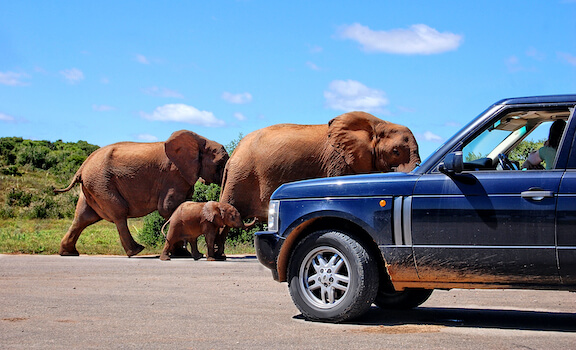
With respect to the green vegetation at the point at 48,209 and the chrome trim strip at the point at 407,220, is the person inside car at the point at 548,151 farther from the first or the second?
the green vegetation at the point at 48,209

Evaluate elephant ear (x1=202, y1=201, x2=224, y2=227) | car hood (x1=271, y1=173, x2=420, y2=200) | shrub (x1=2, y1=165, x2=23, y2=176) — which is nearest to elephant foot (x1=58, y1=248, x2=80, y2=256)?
elephant ear (x1=202, y1=201, x2=224, y2=227)

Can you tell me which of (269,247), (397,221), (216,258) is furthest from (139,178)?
(397,221)

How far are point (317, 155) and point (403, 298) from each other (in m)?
10.2

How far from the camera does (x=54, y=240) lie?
2666 centimetres

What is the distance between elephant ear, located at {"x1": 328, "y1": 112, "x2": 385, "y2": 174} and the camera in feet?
61.2

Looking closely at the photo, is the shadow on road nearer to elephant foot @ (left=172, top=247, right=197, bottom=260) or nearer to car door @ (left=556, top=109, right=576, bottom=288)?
car door @ (left=556, top=109, right=576, bottom=288)

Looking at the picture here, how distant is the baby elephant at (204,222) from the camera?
18531 mm

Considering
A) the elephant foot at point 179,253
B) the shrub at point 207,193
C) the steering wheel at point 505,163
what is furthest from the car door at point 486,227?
the shrub at point 207,193

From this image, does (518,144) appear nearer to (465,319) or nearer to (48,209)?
(465,319)

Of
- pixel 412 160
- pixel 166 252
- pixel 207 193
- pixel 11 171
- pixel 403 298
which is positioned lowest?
pixel 403 298

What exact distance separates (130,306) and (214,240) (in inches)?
379

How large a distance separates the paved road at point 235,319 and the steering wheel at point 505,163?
1409 mm

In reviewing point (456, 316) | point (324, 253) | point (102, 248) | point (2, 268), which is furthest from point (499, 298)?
point (102, 248)

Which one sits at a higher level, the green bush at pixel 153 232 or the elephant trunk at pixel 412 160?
the elephant trunk at pixel 412 160
